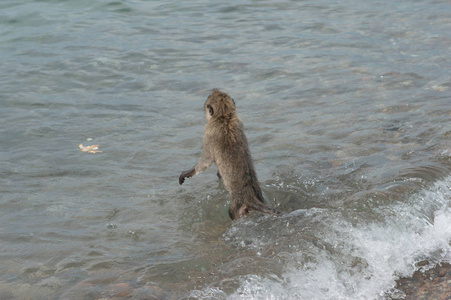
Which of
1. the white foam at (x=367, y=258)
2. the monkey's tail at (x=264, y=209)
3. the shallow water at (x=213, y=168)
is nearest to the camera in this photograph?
the white foam at (x=367, y=258)

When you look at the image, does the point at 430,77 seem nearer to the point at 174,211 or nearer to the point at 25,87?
the point at 174,211

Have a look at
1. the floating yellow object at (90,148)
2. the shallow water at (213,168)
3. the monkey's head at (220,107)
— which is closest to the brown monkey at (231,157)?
the monkey's head at (220,107)

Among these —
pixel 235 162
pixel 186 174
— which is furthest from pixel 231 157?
pixel 186 174

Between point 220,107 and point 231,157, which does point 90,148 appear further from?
point 231,157

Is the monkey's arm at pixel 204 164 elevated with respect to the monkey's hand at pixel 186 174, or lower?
elevated

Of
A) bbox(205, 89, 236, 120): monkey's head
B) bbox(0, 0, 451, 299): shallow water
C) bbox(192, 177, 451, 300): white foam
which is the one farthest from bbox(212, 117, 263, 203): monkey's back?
bbox(192, 177, 451, 300): white foam

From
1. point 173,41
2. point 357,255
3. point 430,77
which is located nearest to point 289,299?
point 357,255

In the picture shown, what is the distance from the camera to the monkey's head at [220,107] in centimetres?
637

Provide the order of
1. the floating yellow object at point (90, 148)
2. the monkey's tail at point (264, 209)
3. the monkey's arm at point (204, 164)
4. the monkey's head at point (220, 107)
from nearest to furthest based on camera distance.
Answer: the monkey's tail at point (264, 209) < the monkey's head at point (220, 107) < the monkey's arm at point (204, 164) < the floating yellow object at point (90, 148)

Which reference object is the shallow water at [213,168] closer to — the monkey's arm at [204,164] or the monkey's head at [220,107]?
the monkey's arm at [204,164]

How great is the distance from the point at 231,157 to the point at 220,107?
0.67m

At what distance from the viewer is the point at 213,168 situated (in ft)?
25.0

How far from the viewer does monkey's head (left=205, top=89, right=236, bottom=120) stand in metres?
6.37

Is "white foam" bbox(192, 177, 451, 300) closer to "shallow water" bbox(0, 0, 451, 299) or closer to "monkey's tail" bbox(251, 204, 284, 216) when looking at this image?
"shallow water" bbox(0, 0, 451, 299)
